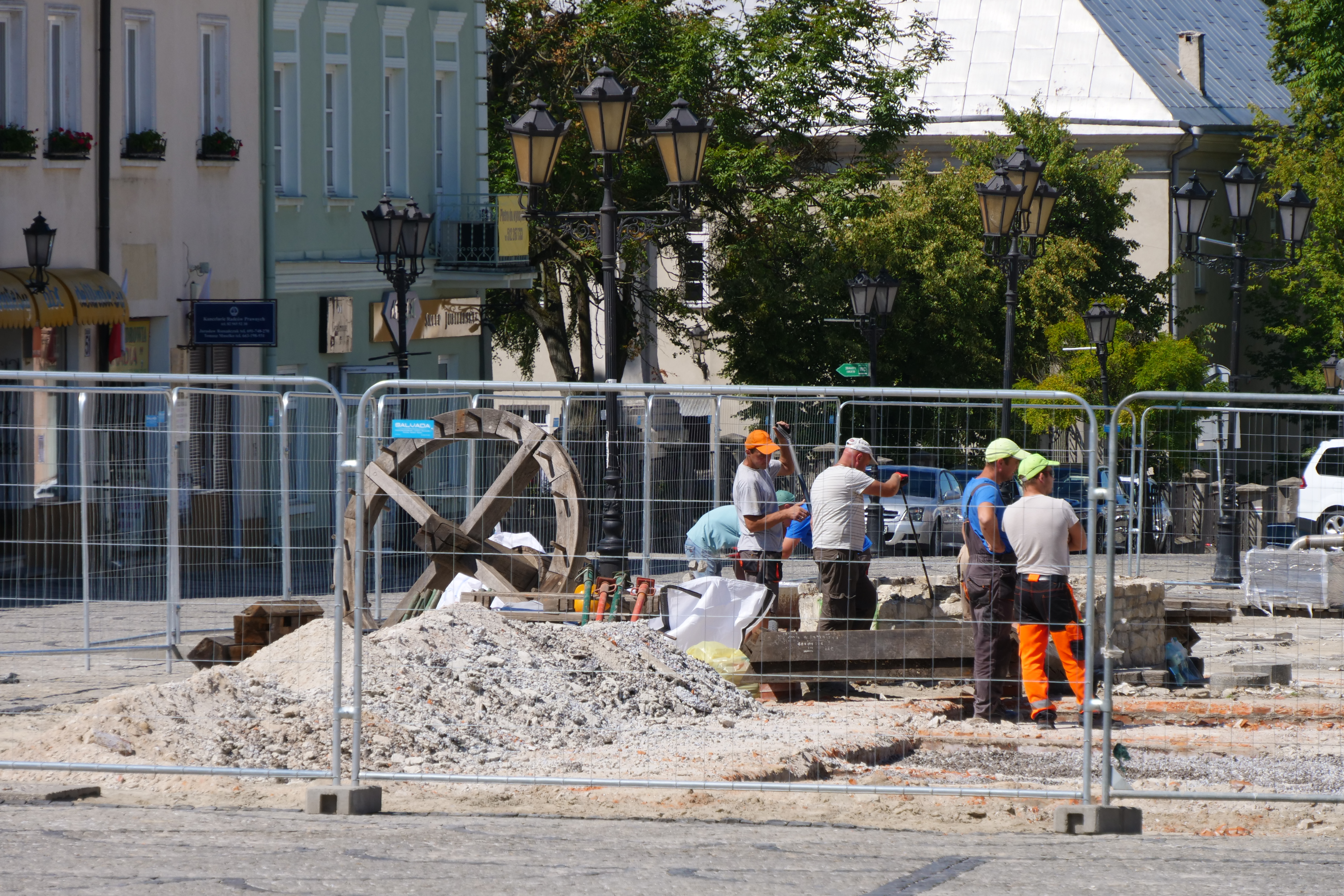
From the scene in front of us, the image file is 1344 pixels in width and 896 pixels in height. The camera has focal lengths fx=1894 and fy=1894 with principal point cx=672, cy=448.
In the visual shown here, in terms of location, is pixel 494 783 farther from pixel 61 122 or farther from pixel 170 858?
pixel 61 122

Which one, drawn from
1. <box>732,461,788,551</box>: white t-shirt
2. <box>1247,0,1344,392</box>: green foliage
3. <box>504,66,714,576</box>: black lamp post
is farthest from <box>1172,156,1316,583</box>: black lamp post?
<box>732,461,788,551</box>: white t-shirt

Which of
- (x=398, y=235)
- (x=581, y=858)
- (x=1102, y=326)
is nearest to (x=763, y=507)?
(x=581, y=858)

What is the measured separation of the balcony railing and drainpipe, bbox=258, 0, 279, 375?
13.4 feet

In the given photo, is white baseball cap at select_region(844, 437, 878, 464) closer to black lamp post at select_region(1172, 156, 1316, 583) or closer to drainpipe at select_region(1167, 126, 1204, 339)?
black lamp post at select_region(1172, 156, 1316, 583)

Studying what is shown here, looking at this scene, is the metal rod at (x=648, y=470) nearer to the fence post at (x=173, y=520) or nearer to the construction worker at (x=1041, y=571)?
the construction worker at (x=1041, y=571)

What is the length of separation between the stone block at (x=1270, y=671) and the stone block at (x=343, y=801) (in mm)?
6229

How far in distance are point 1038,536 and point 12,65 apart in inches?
644

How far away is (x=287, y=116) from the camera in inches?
1104

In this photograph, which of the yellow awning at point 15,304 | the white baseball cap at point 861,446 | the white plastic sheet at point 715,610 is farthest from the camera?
the yellow awning at point 15,304

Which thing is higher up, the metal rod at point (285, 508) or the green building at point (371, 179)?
the green building at point (371, 179)

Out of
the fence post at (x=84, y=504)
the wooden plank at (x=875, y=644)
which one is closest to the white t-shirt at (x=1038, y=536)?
the wooden plank at (x=875, y=644)

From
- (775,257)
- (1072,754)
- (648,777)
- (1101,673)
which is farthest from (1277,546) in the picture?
(775,257)

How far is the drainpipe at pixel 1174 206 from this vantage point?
47.4 metres

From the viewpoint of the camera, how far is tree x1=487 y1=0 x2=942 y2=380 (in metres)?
37.3
